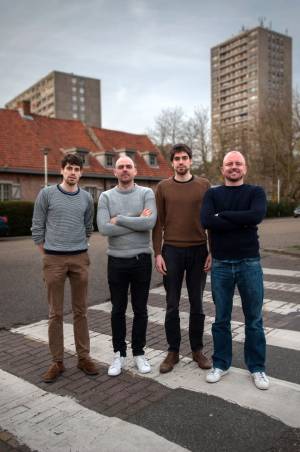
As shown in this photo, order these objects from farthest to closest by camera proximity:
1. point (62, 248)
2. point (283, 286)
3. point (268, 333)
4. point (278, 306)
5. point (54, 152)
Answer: point (54, 152)
point (283, 286)
point (278, 306)
point (268, 333)
point (62, 248)

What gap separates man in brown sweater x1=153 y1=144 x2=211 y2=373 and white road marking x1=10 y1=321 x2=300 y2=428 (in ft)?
0.45

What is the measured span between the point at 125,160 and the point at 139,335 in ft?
5.76

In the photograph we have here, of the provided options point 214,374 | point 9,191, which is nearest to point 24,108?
point 9,191

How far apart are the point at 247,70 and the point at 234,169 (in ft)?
468

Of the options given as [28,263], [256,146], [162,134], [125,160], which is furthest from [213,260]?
[162,134]

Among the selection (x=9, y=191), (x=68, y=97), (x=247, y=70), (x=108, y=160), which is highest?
(x=247, y=70)

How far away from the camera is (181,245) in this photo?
4141mm

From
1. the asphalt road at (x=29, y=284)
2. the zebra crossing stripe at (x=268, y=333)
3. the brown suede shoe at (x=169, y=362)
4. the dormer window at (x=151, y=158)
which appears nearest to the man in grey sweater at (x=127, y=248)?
the brown suede shoe at (x=169, y=362)

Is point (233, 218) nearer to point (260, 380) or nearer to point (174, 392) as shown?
point (260, 380)

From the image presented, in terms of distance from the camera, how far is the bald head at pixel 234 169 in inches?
150

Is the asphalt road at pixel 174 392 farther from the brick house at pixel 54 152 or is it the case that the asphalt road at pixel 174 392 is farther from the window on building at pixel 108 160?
the window on building at pixel 108 160

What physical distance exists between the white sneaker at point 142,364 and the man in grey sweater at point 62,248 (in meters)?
0.41

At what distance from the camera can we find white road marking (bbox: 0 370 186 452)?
2.85 meters

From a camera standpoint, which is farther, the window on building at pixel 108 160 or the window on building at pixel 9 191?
the window on building at pixel 108 160
